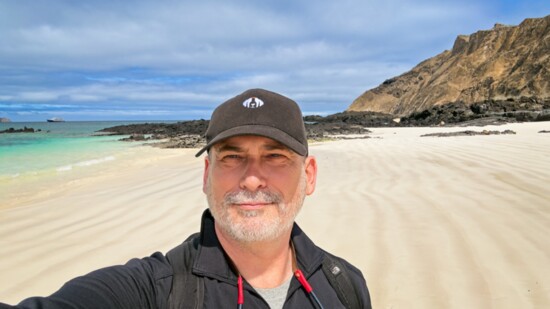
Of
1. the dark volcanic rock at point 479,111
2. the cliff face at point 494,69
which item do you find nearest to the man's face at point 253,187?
the dark volcanic rock at point 479,111

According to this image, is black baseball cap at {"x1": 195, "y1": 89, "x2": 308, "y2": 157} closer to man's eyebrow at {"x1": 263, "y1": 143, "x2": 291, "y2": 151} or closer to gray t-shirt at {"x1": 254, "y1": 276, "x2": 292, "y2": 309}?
man's eyebrow at {"x1": 263, "y1": 143, "x2": 291, "y2": 151}

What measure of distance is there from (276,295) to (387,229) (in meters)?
3.37

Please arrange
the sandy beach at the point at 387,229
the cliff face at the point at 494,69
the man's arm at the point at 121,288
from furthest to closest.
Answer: the cliff face at the point at 494,69, the sandy beach at the point at 387,229, the man's arm at the point at 121,288

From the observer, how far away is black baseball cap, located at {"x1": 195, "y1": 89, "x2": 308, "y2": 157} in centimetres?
175

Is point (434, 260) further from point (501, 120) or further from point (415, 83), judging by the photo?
point (415, 83)

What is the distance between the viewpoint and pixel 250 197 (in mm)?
1749

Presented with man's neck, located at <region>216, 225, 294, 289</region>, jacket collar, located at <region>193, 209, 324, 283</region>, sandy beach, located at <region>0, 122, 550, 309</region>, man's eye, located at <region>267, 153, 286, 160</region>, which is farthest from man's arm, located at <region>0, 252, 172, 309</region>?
sandy beach, located at <region>0, 122, 550, 309</region>

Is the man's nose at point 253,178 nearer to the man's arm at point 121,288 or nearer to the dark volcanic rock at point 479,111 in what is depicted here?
the man's arm at point 121,288

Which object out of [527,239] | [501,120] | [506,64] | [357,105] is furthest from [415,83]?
[527,239]

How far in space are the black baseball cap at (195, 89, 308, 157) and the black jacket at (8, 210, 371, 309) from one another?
441 mm

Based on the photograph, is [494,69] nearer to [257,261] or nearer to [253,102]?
[253,102]

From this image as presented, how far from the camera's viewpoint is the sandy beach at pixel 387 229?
3381 millimetres

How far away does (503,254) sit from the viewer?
12.6 ft

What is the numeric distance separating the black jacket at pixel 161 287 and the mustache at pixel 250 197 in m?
0.16
